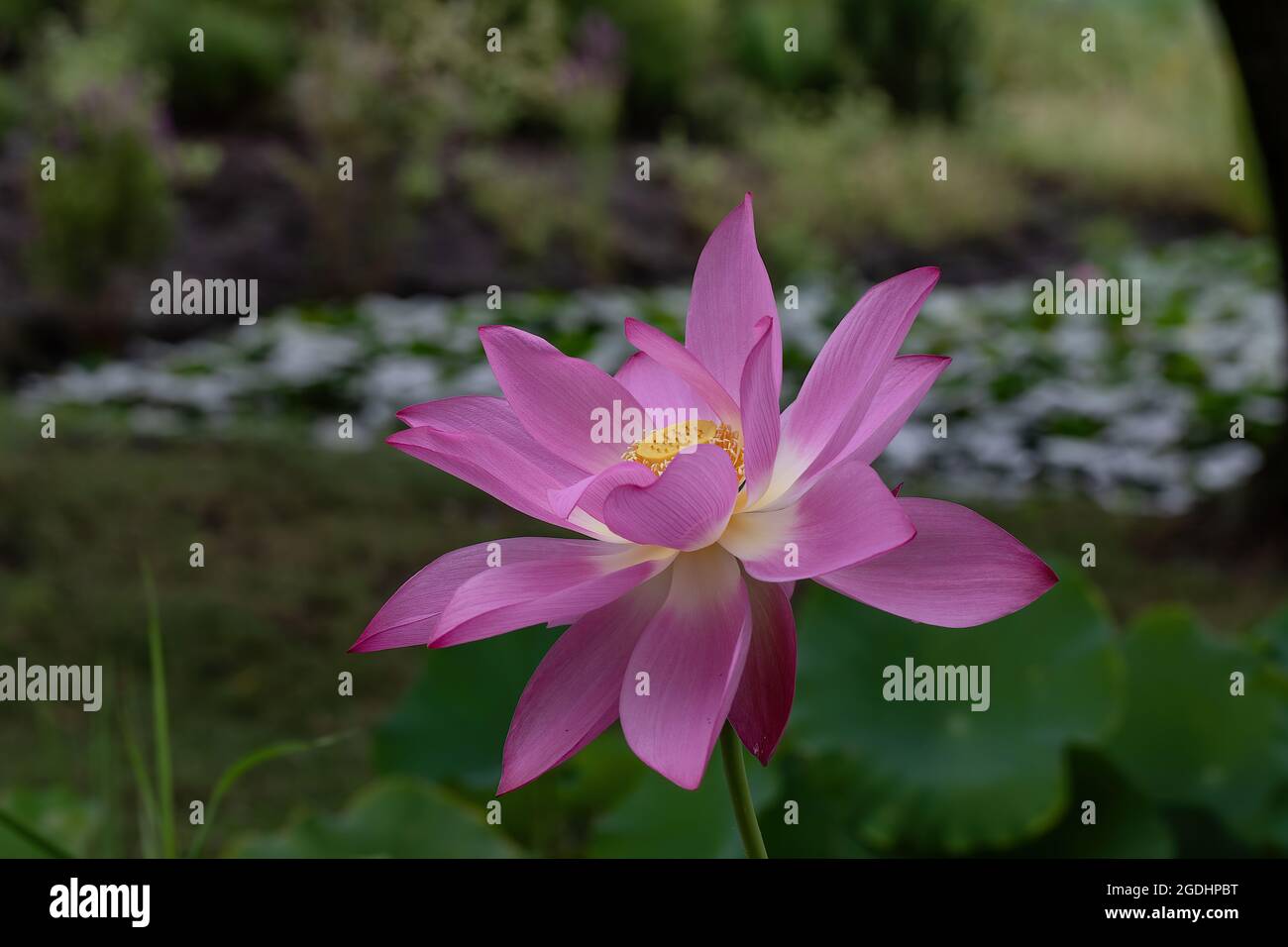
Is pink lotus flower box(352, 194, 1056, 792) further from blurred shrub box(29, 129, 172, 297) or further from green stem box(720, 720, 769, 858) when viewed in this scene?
blurred shrub box(29, 129, 172, 297)

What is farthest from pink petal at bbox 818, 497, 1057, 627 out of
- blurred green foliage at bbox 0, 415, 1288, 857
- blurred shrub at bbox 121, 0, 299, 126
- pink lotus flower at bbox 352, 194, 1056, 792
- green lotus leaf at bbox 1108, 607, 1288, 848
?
blurred shrub at bbox 121, 0, 299, 126

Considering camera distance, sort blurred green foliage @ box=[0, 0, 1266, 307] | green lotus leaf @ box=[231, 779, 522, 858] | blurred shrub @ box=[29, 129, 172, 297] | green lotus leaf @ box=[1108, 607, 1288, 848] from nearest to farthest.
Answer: green lotus leaf @ box=[231, 779, 522, 858]
green lotus leaf @ box=[1108, 607, 1288, 848]
blurred shrub @ box=[29, 129, 172, 297]
blurred green foliage @ box=[0, 0, 1266, 307]

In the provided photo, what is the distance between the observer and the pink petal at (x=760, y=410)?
13.0 inches

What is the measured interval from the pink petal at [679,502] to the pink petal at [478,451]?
0.05 ft

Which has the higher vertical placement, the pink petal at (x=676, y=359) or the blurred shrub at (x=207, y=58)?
the blurred shrub at (x=207, y=58)

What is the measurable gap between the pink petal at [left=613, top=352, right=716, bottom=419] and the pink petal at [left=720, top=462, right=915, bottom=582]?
0.19 feet

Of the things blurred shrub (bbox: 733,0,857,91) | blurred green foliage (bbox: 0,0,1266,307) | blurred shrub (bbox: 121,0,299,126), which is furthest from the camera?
blurred shrub (bbox: 733,0,857,91)

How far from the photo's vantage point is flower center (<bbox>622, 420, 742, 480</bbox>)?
0.40 metres

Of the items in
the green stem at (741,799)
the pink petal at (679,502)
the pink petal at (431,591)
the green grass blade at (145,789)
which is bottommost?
the green grass blade at (145,789)

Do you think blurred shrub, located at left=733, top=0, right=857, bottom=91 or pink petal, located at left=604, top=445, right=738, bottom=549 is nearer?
pink petal, located at left=604, top=445, right=738, bottom=549

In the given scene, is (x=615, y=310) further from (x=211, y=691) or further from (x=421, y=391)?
(x=211, y=691)

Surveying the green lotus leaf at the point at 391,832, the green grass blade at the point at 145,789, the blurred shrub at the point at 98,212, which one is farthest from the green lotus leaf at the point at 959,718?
the blurred shrub at the point at 98,212

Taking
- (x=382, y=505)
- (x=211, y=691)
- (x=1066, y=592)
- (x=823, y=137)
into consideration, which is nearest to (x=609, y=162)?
(x=823, y=137)

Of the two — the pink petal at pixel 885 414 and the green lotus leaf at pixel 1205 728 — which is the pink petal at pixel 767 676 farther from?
the green lotus leaf at pixel 1205 728
